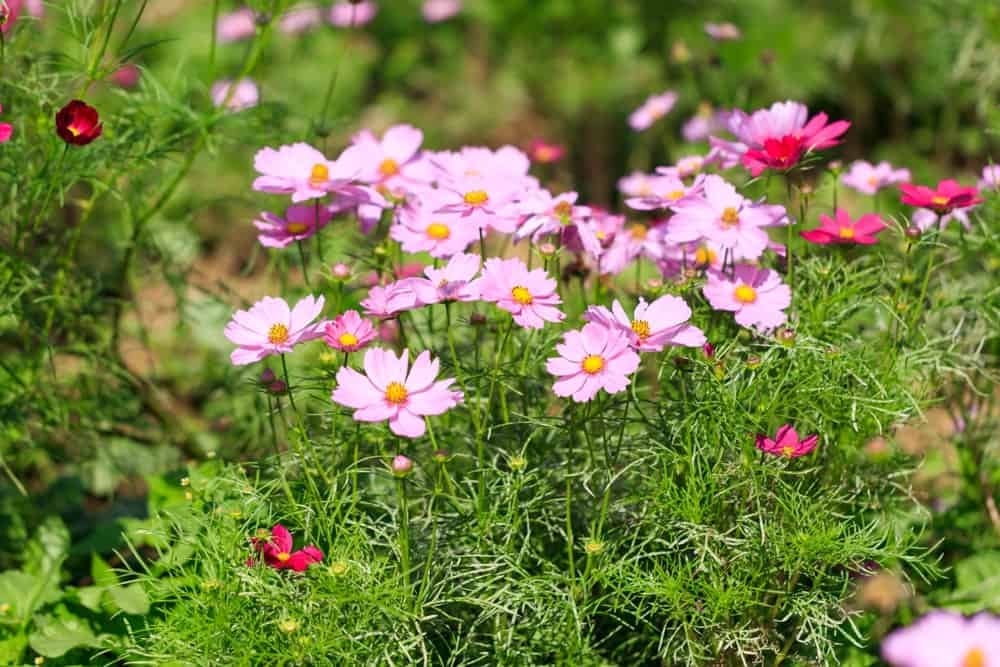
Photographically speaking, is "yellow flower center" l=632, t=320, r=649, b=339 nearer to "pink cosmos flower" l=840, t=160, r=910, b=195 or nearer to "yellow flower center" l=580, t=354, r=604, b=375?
"yellow flower center" l=580, t=354, r=604, b=375

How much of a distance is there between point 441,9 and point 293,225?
2.62 metres

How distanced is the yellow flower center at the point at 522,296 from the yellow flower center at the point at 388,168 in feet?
1.63

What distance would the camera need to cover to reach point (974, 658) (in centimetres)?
93

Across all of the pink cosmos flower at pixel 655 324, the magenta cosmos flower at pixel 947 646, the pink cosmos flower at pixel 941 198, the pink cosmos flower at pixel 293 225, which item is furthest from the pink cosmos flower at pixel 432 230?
the magenta cosmos flower at pixel 947 646

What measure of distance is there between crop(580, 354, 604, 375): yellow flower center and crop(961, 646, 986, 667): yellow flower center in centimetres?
56

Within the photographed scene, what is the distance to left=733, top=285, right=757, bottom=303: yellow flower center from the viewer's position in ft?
5.06

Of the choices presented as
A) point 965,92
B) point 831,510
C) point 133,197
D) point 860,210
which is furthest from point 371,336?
point 965,92

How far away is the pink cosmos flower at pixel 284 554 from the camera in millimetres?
1361

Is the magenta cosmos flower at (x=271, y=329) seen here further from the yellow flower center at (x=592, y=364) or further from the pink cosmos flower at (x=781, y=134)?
the pink cosmos flower at (x=781, y=134)

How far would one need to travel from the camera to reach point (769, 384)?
149 centimetres

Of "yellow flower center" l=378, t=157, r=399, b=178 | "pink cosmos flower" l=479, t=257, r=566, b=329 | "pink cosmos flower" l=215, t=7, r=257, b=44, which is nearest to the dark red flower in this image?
"yellow flower center" l=378, t=157, r=399, b=178

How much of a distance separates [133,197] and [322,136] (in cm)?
42

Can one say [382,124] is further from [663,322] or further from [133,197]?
[663,322]

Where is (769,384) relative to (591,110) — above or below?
above
